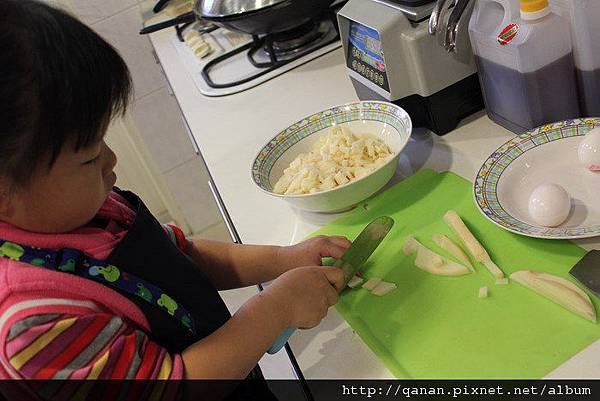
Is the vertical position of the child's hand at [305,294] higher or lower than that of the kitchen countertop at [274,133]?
higher

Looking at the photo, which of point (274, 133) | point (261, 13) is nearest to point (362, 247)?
point (274, 133)

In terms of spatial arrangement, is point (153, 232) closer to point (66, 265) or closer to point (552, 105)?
point (66, 265)

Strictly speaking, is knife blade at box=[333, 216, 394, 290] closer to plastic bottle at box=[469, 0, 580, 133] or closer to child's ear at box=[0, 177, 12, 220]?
plastic bottle at box=[469, 0, 580, 133]

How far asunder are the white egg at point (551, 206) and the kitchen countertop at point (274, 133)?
0.04 metres

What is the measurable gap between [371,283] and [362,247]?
0.05 metres

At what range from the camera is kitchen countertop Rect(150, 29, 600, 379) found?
69 centimetres

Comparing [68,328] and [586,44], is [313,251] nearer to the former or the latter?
[68,328]

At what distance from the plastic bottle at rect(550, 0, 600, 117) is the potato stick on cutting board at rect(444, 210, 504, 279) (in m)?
0.25

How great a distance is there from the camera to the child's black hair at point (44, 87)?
22.4 inches

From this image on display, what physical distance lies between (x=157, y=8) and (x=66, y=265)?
1.53 meters

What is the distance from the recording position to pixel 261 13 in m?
1.32

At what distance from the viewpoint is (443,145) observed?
3.18 feet

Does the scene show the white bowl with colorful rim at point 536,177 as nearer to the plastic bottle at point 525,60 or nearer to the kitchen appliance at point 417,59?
the plastic bottle at point 525,60

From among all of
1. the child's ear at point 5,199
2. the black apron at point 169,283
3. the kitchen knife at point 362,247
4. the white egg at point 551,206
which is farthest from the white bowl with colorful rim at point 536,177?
the child's ear at point 5,199
